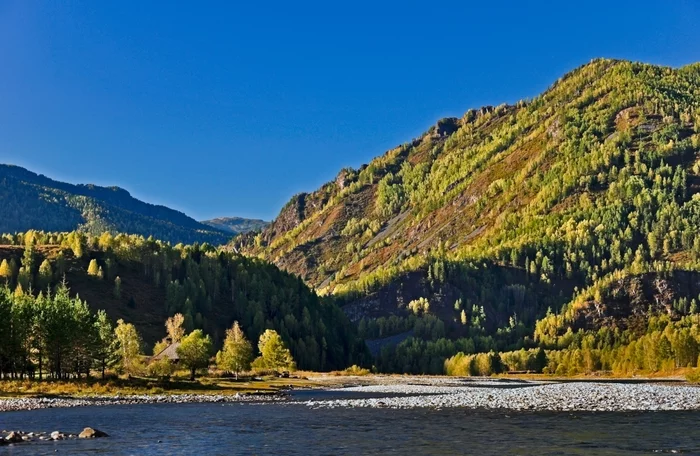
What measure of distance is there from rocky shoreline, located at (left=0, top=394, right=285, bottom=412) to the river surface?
687 cm

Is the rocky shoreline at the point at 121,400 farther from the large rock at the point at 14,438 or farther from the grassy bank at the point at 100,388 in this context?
the large rock at the point at 14,438

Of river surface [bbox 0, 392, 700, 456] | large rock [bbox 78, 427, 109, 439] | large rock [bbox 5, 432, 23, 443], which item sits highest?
large rock [bbox 5, 432, 23, 443]

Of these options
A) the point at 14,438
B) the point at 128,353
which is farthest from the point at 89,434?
the point at 128,353

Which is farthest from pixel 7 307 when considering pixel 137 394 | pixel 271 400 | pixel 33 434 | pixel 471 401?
pixel 471 401

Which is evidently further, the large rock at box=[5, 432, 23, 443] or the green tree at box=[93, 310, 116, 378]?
the green tree at box=[93, 310, 116, 378]

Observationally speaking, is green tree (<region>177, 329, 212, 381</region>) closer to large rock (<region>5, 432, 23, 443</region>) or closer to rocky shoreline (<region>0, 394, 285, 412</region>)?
rocky shoreline (<region>0, 394, 285, 412</region>)

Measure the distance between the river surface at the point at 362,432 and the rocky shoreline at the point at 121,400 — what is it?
6.87 m

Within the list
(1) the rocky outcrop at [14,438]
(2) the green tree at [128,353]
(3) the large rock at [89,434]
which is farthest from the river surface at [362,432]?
(2) the green tree at [128,353]

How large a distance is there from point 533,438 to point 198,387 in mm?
89212

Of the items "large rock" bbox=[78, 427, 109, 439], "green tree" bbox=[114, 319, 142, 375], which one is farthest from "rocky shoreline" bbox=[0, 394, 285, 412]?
"green tree" bbox=[114, 319, 142, 375]

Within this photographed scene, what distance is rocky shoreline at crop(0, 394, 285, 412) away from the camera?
296ft

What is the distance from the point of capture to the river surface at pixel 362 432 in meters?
50.1

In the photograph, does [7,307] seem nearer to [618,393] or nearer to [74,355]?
[74,355]

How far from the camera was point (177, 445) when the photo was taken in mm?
53969
